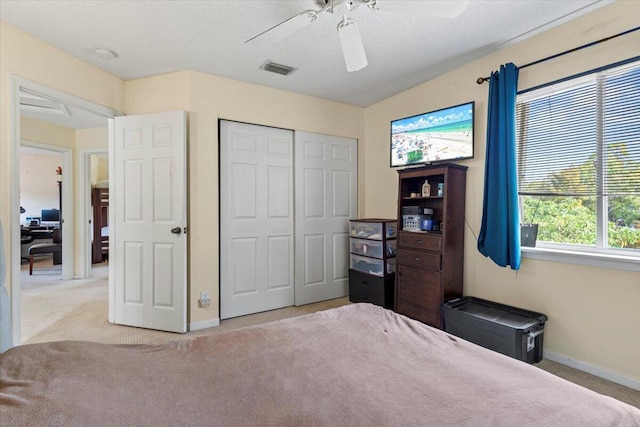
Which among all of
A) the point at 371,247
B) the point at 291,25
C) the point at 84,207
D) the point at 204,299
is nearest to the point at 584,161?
the point at 371,247

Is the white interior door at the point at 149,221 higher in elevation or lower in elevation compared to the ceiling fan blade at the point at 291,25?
lower

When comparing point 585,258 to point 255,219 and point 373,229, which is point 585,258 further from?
point 255,219

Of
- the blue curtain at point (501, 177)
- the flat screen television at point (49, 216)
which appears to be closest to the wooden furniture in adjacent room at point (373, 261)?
the blue curtain at point (501, 177)

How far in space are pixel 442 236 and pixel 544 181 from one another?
0.88 meters

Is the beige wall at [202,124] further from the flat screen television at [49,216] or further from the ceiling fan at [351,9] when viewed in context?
the flat screen television at [49,216]

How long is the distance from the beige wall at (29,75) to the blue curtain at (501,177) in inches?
142

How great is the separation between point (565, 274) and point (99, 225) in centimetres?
733

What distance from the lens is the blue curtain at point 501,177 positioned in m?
2.49

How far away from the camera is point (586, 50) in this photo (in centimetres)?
223

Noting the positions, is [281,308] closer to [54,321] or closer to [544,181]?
[54,321]

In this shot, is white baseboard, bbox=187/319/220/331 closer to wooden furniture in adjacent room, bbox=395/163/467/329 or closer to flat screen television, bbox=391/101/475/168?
wooden furniture in adjacent room, bbox=395/163/467/329

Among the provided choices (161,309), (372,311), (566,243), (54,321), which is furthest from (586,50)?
(54,321)

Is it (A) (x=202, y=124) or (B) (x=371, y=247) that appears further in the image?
(B) (x=371, y=247)

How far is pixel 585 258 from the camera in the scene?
2.23m
